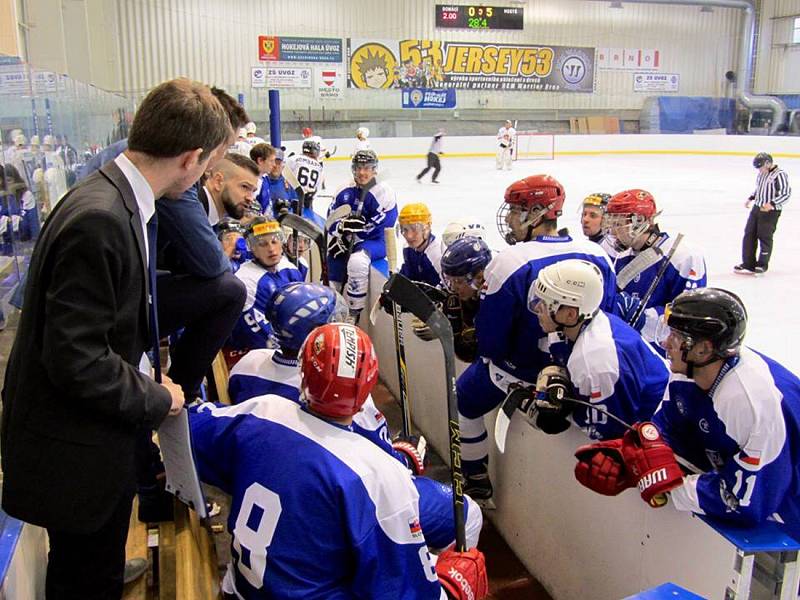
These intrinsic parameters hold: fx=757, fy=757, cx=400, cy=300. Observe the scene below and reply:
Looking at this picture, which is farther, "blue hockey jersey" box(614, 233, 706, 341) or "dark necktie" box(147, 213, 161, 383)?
"blue hockey jersey" box(614, 233, 706, 341)

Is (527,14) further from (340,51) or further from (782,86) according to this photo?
(782,86)

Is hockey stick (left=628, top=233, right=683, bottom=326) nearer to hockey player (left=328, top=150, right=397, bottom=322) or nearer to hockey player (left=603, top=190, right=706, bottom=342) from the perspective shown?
hockey player (left=603, top=190, right=706, bottom=342)

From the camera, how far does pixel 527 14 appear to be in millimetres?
23094

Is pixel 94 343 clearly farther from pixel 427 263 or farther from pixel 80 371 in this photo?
pixel 427 263

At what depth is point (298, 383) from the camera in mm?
2072

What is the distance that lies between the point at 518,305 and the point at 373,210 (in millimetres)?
2898

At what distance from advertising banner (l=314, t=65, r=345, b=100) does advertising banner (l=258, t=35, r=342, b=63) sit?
1.02 ft

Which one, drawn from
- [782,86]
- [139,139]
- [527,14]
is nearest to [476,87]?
[527,14]

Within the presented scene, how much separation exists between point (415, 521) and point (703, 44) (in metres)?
27.2

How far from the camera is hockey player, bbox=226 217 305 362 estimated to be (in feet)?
10.0

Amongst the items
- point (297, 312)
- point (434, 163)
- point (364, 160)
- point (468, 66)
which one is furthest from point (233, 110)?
point (468, 66)

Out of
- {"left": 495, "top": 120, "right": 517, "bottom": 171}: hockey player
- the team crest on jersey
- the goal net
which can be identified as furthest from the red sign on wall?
the team crest on jersey

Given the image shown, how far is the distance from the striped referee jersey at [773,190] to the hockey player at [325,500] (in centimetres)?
746

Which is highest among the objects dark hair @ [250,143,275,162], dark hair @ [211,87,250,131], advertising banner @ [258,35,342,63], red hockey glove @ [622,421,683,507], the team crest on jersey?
advertising banner @ [258,35,342,63]
